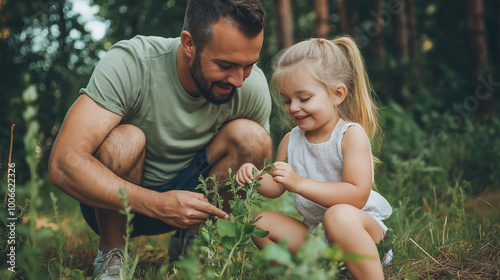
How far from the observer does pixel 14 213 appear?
184 centimetres

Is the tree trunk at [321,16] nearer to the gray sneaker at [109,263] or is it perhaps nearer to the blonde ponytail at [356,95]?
the blonde ponytail at [356,95]

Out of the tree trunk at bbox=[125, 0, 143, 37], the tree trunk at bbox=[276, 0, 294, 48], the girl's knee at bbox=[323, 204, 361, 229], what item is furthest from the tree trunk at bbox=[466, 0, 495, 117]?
the tree trunk at bbox=[125, 0, 143, 37]

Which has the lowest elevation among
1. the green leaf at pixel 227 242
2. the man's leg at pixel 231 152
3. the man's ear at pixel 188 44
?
the man's leg at pixel 231 152

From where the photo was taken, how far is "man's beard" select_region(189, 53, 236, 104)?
2326 millimetres

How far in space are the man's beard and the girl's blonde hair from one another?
342 millimetres

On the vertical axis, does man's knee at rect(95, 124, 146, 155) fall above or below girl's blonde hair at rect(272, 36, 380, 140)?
below

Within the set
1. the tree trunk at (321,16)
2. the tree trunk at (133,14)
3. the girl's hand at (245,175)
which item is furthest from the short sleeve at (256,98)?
the tree trunk at (321,16)

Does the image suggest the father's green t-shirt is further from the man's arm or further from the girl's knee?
the girl's knee

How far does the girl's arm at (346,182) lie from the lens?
5.83 feet

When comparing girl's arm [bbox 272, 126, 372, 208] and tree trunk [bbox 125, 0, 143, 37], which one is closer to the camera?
girl's arm [bbox 272, 126, 372, 208]

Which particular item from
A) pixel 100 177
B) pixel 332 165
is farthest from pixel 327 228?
pixel 100 177

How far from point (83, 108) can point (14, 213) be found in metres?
0.57

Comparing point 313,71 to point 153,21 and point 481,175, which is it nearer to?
point 481,175

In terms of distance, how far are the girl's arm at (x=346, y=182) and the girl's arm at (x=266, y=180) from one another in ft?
0.44
